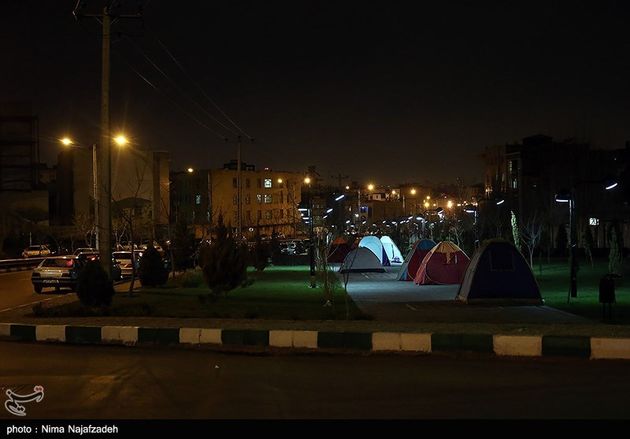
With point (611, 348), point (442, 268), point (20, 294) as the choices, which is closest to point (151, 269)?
point (20, 294)

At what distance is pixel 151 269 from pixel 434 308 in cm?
1291

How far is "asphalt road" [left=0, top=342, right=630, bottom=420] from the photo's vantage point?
27.1 ft

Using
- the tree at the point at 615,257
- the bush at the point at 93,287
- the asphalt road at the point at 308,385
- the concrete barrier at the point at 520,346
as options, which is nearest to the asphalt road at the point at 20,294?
the bush at the point at 93,287

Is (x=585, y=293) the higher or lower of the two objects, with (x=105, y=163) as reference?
lower

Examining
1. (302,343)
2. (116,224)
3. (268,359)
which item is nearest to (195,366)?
(268,359)

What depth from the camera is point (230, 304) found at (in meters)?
21.8

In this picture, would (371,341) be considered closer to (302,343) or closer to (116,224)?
(302,343)

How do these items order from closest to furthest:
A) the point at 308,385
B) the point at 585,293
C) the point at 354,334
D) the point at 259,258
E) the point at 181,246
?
the point at 308,385
the point at 354,334
the point at 585,293
the point at 181,246
the point at 259,258

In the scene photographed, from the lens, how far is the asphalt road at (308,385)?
27.1 ft

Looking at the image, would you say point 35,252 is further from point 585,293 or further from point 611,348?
point 611,348

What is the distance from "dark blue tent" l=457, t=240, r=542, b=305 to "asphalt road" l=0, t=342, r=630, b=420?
9839mm

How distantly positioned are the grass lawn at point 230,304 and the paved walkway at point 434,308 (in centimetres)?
87

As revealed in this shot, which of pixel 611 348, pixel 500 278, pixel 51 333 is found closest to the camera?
pixel 611 348

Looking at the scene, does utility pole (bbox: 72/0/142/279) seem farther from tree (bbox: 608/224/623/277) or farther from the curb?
tree (bbox: 608/224/623/277)
